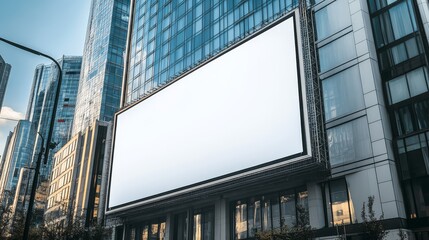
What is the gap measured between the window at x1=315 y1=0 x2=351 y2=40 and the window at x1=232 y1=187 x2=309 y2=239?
14365mm

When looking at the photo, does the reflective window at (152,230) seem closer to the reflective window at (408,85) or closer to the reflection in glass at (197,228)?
the reflection in glass at (197,228)

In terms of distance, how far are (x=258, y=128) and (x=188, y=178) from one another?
10262 mm

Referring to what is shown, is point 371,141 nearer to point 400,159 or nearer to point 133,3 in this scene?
point 400,159

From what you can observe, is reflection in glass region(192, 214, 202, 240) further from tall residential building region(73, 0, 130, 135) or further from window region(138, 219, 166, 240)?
tall residential building region(73, 0, 130, 135)

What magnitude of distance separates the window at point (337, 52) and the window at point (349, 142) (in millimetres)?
5830

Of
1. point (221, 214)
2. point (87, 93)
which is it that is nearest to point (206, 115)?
point (221, 214)

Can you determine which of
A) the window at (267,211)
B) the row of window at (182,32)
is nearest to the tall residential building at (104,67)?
the row of window at (182,32)

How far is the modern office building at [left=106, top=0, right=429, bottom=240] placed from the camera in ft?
105

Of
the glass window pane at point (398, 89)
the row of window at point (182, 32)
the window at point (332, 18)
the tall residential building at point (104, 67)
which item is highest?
the tall residential building at point (104, 67)

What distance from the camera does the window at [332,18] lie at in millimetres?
38156

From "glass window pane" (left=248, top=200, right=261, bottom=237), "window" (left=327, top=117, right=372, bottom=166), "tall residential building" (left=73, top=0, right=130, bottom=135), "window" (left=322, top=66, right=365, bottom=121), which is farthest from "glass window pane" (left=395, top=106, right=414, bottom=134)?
"tall residential building" (left=73, top=0, right=130, bottom=135)

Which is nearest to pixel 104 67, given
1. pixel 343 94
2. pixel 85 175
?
pixel 85 175

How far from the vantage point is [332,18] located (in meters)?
39.3

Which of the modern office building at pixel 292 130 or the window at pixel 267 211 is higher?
the modern office building at pixel 292 130
